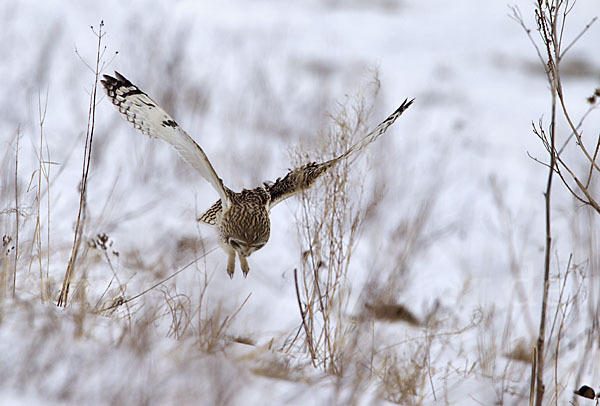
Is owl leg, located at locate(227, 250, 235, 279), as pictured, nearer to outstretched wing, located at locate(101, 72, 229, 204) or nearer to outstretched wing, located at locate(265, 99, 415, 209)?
outstretched wing, located at locate(101, 72, 229, 204)

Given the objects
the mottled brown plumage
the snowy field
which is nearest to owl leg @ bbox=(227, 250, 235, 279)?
the mottled brown plumage

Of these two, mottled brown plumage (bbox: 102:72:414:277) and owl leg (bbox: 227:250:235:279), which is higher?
mottled brown plumage (bbox: 102:72:414:277)

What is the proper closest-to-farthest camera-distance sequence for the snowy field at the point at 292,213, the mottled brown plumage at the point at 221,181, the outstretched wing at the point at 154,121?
the snowy field at the point at 292,213
the outstretched wing at the point at 154,121
the mottled brown plumage at the point at 221,181

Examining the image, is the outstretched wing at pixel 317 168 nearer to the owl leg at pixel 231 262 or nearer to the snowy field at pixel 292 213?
the snowy field at pixel 292 213

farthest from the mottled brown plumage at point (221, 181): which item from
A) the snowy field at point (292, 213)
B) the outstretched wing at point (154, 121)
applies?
the snowy field at point (292, 213)

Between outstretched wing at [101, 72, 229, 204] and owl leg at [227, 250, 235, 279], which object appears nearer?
outstretched wing at [101, 72, 229, 204]

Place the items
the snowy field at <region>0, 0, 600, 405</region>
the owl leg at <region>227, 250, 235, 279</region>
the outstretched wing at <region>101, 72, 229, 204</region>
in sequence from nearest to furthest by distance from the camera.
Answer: the snowy field at <region>0, 0, 600, 405</region>, the outstretched wing at <region>101, 72, 229, 204</region>, the owl leg at <region>227, 250, 235, 279</region>

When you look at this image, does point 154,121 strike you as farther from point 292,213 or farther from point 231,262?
point 292,213

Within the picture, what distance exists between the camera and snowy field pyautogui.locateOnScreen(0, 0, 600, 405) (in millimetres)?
1998

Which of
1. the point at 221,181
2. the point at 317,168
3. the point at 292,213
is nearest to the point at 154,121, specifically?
the point at 221,181

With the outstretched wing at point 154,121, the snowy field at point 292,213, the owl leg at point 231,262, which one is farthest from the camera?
the owl leg at point 231,262

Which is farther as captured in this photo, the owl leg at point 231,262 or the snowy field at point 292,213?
the owl leg at point 231,262

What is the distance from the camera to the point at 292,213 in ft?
10.9

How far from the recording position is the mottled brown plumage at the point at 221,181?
268 centimetres
